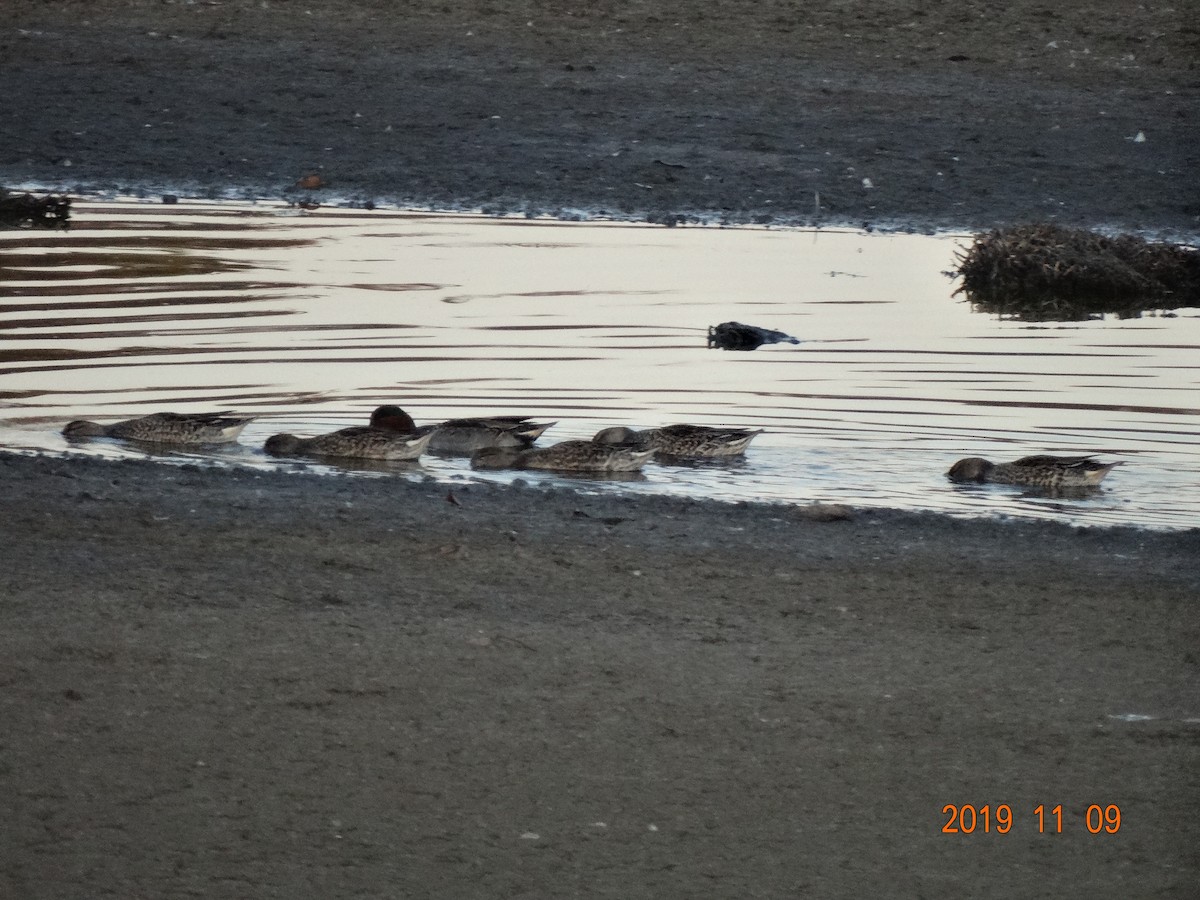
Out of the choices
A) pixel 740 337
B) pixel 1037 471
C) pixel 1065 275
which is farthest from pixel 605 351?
pixel 1065 275

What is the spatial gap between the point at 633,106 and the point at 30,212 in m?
7.26

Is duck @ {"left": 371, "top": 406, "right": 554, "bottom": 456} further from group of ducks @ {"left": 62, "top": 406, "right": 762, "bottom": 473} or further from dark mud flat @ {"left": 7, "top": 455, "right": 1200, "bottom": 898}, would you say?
dark mud flat @ {"left": 7, "top": 455, "right": 1200, "bottom": 898}

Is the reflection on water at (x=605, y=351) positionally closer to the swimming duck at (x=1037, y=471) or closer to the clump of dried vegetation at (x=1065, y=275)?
the swimming duck at (x=1037, y=471)

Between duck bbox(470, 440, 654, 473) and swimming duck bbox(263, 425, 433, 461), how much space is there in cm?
37

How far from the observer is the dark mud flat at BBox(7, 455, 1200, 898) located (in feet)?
17.8

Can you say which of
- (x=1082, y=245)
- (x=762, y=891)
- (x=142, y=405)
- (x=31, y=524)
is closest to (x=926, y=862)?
(x=762, y=891)

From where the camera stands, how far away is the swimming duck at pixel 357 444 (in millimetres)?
10719

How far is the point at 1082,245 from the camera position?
1734 cm

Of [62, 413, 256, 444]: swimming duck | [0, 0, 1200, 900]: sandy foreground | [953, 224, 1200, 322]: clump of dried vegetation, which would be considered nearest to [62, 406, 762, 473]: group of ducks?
[62, 413, 256, 444]: swimming duck

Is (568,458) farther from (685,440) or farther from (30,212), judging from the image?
(30,212)

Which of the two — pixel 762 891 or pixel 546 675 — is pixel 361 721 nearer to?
pixel 546 675

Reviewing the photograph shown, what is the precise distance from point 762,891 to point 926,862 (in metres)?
0.54

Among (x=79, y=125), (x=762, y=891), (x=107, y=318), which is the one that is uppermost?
(x=79, y=125)

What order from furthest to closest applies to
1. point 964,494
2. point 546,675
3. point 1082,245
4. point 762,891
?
point 1082,245 < point 964,494 < point 546,675 < point 762,891
